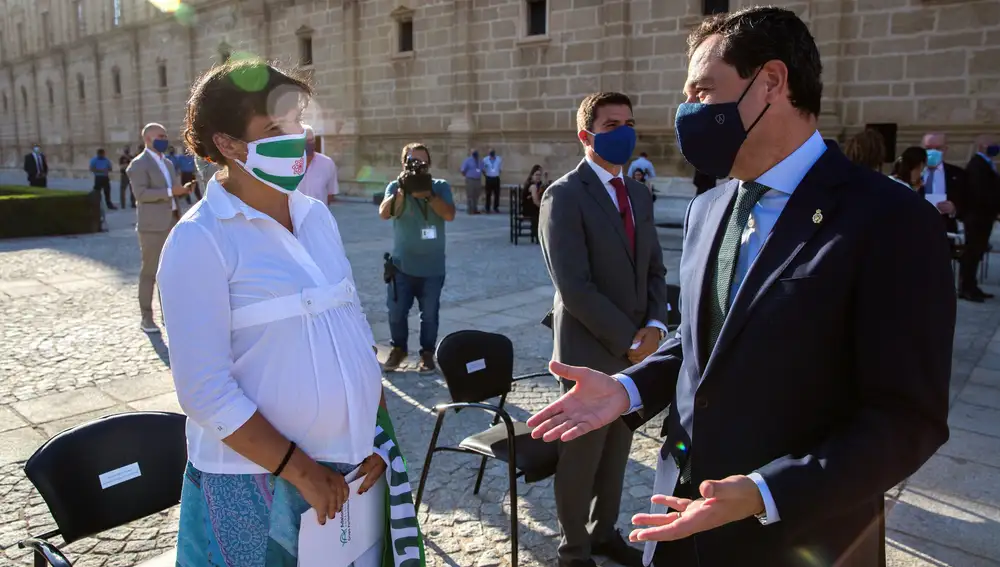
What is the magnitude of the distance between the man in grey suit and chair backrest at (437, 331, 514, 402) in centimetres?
49

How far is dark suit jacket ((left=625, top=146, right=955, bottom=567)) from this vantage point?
132cm

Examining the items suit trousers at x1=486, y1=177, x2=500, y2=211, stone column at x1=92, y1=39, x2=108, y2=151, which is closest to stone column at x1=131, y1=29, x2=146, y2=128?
stone column at x1=92, y1=39, x2=108, y2=151

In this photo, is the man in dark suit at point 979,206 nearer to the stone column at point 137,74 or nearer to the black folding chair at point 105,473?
the black folding chair at point 105,473

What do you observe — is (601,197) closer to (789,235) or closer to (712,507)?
(789,235)

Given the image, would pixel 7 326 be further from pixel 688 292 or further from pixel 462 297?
pixel 688 292

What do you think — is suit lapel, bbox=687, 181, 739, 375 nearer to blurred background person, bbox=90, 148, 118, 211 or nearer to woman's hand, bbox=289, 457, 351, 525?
woman's hand, bbox=289, 457, 351, 525

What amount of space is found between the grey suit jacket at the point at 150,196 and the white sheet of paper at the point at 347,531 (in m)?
5.71

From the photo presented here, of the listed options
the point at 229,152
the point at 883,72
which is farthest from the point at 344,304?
the point at 883,72

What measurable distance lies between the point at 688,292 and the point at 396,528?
1.02 metres

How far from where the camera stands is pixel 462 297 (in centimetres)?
877

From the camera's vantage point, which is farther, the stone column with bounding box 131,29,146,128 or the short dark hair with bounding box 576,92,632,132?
the stone column with bounding box 131,29,146,128

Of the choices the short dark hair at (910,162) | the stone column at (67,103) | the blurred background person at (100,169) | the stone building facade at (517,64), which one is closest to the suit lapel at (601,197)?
the short dark hair at (910,162)

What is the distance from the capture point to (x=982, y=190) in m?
8.67

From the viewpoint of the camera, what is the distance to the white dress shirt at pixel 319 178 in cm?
675
